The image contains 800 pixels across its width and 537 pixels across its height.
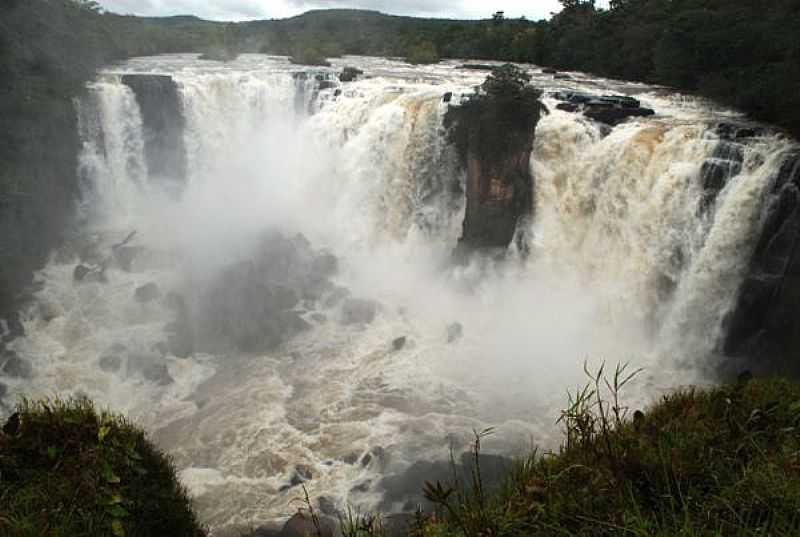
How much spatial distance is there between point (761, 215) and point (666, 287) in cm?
275

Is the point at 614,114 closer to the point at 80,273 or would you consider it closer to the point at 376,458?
the point at 376,458

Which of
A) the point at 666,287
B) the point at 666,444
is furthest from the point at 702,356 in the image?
the point at 666,444

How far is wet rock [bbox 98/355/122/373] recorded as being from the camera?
1395 centimetres

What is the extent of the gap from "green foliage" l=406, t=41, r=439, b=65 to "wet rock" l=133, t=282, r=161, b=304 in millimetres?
24840

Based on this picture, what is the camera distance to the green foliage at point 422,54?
36.8 metres

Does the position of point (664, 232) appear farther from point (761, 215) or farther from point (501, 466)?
point (501, 466)

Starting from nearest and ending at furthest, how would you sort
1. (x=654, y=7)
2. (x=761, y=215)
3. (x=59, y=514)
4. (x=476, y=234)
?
1. (x=59, y=514)
2. (x=761, y=215)
3. (x=476, y=234)
4. (x=654, y=7)

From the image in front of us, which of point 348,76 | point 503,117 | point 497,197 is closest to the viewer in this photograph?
point 503,117

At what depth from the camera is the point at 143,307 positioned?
1642 centimetres

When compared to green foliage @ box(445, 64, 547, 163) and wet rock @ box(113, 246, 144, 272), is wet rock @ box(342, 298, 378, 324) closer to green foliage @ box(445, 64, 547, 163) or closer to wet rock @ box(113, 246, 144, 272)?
green foliage @ box(445, 64, 547, 163)

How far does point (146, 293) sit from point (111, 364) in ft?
10.0

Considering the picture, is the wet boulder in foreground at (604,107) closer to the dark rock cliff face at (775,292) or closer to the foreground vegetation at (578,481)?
the dark rock cliff face at (775,292)

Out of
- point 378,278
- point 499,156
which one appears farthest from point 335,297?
point 499,156

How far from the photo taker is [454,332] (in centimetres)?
1536
